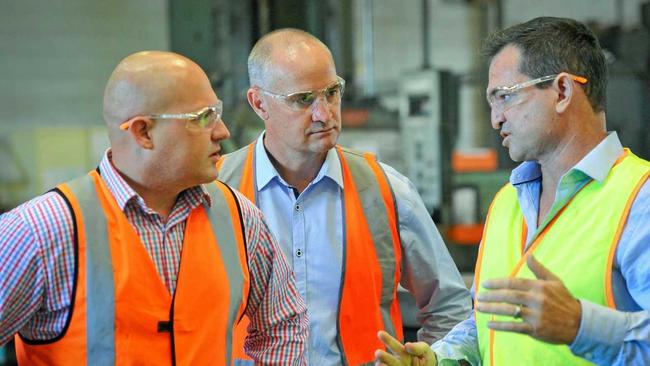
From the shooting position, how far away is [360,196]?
8.14 feet

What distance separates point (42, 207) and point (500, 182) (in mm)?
7395

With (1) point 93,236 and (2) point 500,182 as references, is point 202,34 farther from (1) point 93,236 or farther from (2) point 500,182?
(1) point 93,236

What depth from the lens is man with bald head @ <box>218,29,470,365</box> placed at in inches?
94.3

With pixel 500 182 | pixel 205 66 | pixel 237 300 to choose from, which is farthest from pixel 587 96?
pixel 500 182

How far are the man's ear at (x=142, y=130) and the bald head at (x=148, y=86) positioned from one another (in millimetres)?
13

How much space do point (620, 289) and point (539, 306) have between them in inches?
9.5

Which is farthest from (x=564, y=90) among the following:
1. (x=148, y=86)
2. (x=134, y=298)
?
(x=134, y=298)

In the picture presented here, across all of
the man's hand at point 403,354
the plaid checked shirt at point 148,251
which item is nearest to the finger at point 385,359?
the man's hand at point 403,354

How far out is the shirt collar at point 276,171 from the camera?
2.47 metres

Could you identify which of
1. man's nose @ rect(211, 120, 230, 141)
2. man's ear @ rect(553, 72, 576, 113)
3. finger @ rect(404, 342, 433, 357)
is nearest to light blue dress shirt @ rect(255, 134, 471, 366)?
finger @ rect(404, 342, 433, 357)

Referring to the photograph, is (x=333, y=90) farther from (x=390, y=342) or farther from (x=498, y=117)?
(x=390, y=342)

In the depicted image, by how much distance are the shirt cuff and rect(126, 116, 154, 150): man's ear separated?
0.86 metres

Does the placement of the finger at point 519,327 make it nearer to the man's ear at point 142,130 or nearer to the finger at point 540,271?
the finger at point 540,271

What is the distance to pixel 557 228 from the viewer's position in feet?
5.62
